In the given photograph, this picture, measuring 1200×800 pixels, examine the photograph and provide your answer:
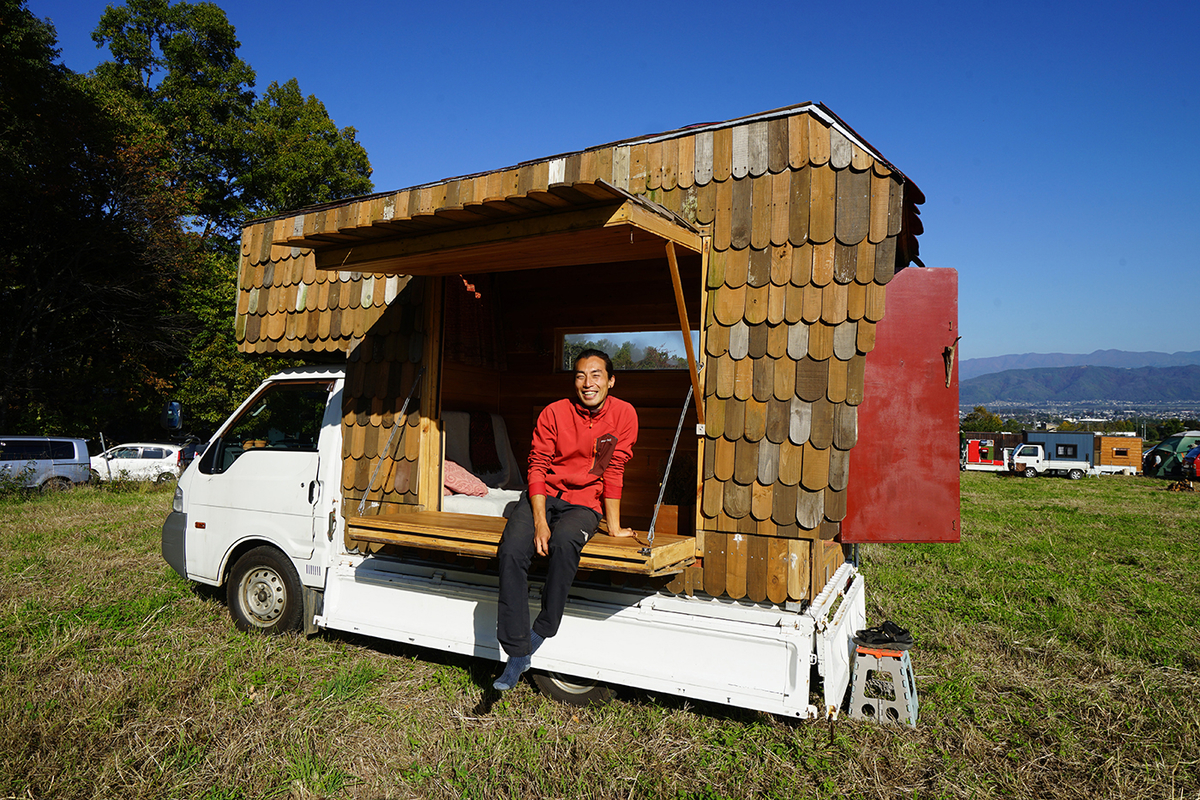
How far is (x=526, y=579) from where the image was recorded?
3439 mm

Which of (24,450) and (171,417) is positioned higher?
(171,417)

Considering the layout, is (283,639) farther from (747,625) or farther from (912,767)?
(912,767)

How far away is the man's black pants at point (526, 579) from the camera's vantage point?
11.1 feet

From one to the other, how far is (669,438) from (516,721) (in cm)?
262

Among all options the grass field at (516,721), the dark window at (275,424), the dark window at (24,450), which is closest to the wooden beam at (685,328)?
the grass field at (516,721)

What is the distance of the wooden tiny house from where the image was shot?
3.50 m

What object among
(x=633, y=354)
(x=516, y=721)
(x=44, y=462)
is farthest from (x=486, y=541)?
(x=44, y=462)

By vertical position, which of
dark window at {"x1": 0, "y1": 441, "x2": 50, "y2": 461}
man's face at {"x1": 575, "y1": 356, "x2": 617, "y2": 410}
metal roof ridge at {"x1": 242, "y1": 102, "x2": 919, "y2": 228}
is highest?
metal roof ridge at {"x1": 242, "y1": 102, "x2": 919, "y2": 228}

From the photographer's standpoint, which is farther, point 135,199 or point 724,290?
point 135,199

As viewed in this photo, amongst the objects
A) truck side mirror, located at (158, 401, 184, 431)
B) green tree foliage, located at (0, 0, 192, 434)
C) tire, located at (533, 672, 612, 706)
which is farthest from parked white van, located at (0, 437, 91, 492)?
tire, located at (533, 672, 612, 706)

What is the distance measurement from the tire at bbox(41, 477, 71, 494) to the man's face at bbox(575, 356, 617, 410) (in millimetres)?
13981

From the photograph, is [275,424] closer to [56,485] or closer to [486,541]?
[486,541]

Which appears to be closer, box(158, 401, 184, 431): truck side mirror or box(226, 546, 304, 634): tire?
box(226, 546, 304, 634): tire

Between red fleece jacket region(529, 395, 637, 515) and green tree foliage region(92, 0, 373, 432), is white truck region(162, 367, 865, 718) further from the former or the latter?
green tree foliage region(92, 0, 373, 432)
